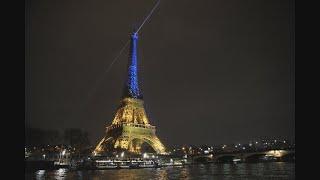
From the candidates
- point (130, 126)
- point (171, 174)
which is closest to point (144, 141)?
point (130, 126)

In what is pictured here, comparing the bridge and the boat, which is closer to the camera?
the boat

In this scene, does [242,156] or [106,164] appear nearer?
→ [106,164]

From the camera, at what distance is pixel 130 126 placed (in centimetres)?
6203

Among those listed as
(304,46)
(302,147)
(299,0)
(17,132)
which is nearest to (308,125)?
(302,147)

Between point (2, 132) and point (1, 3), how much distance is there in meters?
2.88

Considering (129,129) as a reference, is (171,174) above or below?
below

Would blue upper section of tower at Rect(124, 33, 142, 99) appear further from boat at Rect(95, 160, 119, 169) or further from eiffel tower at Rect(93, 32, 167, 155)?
boat at Rect(95, 160, 119, 169)

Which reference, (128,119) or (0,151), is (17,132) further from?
(128,119)

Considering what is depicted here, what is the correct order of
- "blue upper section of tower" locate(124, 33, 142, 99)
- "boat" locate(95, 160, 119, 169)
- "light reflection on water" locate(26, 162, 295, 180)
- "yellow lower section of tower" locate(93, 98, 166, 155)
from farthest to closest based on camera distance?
"blue upper section of tower" locate(124, 33, 142, 99) → "yellow lower section of tower" locate(93, 98, 166, 155) → "boat" locate(95, 160, 119, 169) → "light reflection on water" locate(26, 162, 295, 180)

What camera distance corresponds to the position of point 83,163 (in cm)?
4772

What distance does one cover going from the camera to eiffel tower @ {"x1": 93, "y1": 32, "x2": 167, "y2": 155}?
62500mm

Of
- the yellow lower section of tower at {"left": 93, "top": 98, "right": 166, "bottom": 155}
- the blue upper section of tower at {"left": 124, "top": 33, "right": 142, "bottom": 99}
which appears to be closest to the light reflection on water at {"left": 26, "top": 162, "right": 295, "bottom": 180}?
the yellow lower section of tower at {"left": 93, "top": 98, "right": 166, "bottom": 155}

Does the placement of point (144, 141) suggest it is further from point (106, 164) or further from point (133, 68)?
point (106, 164)

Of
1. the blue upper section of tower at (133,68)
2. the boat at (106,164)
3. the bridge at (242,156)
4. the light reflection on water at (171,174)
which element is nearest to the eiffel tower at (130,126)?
the blue upper section of tower at (133,68)
